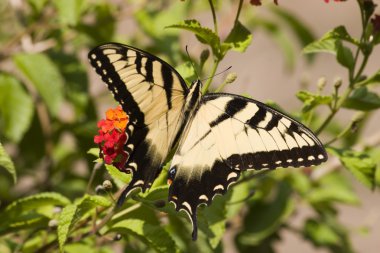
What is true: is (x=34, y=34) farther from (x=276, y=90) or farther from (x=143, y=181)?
(x=276, y=90)

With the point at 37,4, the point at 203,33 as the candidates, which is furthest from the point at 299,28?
the point at 203,33

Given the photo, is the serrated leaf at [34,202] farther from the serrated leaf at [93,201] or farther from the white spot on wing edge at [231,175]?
the white spot on wing edge at [231,175]

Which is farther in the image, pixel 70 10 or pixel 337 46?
pixel 70 10

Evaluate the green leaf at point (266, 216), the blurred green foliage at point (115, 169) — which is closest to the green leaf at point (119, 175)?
the blurred green foliage at point (115, 169)

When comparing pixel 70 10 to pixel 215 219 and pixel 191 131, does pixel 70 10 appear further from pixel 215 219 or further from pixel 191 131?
pixel 215 219

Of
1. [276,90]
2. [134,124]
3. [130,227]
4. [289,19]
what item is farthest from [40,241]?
[276,90]

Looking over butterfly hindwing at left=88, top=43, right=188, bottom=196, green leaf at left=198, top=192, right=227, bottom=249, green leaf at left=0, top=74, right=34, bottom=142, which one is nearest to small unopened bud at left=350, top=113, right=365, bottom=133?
green leaf at left=198, top=192, right=227, bottom=249

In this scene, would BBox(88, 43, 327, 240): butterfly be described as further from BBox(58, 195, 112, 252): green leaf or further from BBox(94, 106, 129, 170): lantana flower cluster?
BBox(58, 195, 112, 252): green leaf
